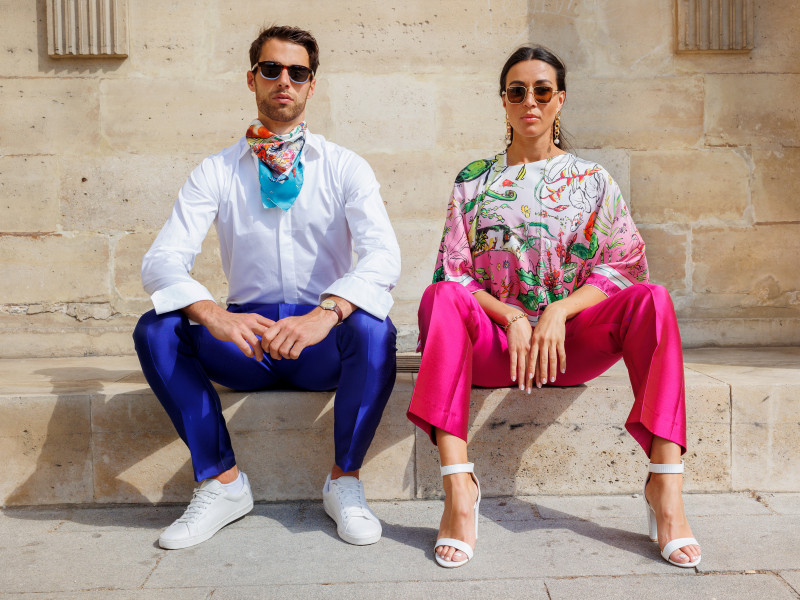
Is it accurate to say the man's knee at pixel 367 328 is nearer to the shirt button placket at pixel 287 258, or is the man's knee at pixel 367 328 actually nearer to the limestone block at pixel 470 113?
the shirt button placket at pixel 287 258

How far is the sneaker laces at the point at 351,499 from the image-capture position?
8.14 feet

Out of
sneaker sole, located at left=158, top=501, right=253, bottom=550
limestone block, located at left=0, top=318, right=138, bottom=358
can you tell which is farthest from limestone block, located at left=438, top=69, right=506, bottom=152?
sneaker sole, located at left=158, top=501, right=253, bottom=550

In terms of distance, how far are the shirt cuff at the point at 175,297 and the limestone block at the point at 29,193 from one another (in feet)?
7.33

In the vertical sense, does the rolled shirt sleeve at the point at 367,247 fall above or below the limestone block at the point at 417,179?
below

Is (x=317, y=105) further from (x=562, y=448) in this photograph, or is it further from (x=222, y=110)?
(x=562, y=448)

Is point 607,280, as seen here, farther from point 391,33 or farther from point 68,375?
point 68,375

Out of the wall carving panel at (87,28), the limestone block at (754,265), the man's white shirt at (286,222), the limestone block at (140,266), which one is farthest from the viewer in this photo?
the limestone block at (754,265)

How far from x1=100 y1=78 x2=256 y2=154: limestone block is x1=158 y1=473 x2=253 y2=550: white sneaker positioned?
2457 mm

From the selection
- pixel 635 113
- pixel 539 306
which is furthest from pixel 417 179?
pixel 539 306

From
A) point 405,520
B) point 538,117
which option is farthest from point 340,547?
point 538,117

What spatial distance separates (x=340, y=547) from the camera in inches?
94.3

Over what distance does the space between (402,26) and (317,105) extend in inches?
27.5

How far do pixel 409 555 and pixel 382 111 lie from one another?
A: 2.87m

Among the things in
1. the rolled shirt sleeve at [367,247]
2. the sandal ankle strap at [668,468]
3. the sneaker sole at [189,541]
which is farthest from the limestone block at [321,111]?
the sandal ankle strap at [668,468]
